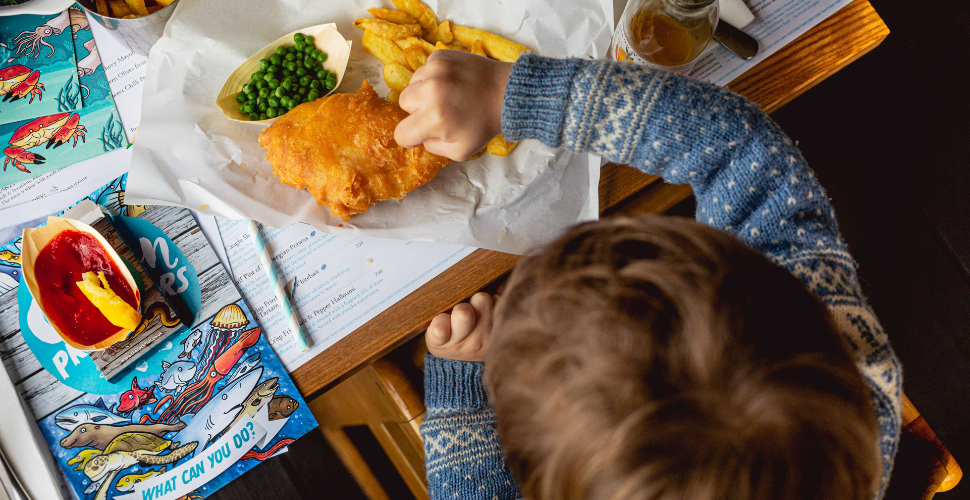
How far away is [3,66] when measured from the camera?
1.19 metres

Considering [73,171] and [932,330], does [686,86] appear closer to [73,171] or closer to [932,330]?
[73,171]

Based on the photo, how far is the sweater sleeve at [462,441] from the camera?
105cm

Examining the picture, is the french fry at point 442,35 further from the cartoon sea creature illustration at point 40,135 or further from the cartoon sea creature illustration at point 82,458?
the cartoon sea creature illustration at point 82,458

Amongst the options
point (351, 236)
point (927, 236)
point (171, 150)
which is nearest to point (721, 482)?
point (351, 236)

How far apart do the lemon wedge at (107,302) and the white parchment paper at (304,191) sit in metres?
0.18

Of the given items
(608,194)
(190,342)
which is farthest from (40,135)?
(608,194)

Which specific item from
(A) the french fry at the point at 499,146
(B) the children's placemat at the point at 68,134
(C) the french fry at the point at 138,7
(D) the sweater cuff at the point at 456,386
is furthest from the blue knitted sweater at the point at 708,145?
(B) the children's placemat at the point at 68,134

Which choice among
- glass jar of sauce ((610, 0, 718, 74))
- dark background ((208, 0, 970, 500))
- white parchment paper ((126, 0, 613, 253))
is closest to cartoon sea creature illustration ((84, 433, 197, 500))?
white parchment paper ((126, 0, 613, 253))

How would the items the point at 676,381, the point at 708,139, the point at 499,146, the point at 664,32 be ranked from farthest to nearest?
1. the point at 499,146
2. the point at 664,32
3. the point at 708,139
4. the point at 676,381

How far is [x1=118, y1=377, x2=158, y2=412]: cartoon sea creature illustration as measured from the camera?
1074mm

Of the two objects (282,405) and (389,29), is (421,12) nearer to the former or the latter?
(389,29)

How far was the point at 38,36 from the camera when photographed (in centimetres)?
120

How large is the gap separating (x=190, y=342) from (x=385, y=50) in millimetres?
734

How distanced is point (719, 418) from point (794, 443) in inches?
3.4
